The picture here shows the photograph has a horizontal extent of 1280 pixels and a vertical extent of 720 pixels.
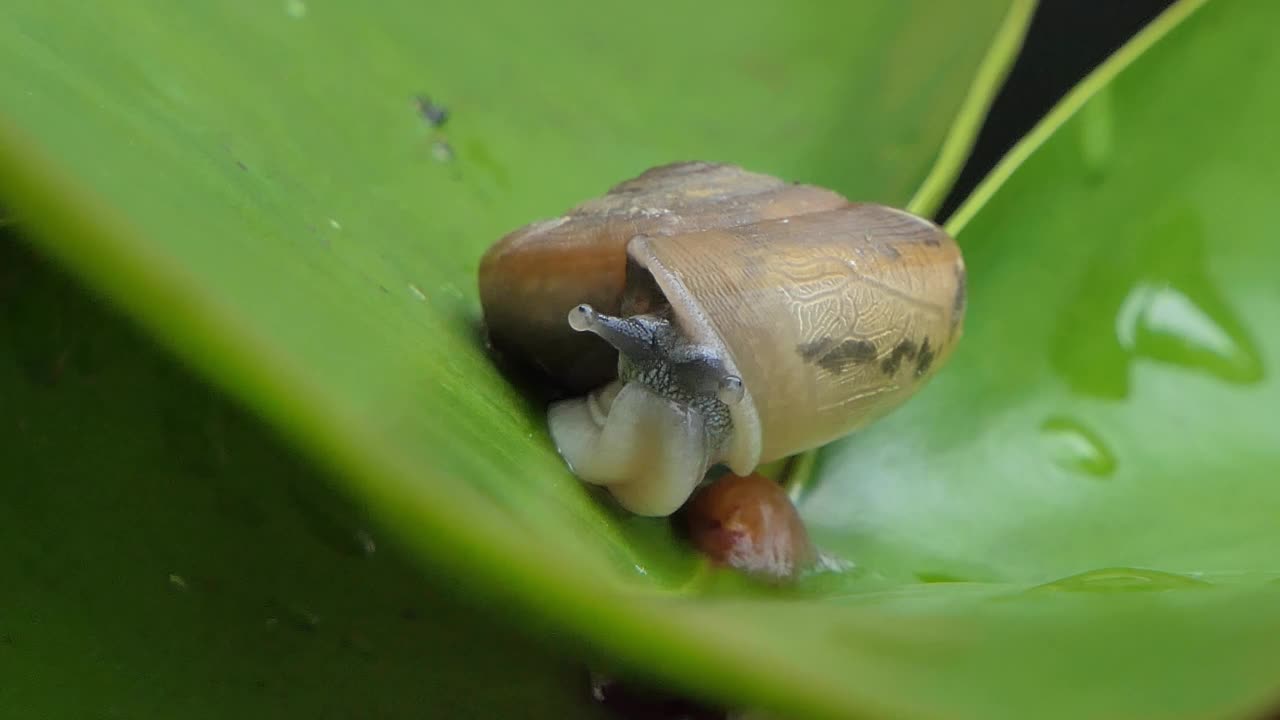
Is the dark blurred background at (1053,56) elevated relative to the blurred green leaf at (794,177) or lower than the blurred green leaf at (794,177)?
elevated

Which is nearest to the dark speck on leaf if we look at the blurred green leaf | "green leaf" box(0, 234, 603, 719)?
the blurred green leaf

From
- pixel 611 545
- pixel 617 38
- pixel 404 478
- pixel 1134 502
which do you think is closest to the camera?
pixel 404 478

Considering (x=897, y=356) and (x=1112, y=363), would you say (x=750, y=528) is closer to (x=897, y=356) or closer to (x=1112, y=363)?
(x=897, y=356)

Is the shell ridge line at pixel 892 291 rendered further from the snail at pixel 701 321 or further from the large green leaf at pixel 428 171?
the large green leaf at pixel 428 171

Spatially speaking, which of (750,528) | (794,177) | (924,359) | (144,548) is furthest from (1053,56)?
(144,548)

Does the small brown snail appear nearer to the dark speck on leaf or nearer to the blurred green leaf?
the blurred green leaf

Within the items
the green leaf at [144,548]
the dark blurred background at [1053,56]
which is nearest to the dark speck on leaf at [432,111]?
the green leaf at [144,548]

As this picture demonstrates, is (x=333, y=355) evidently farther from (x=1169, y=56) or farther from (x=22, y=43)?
(x=1169, y=56)

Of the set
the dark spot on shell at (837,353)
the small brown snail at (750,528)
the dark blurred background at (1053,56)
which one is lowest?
the small brown snail at (750,528)

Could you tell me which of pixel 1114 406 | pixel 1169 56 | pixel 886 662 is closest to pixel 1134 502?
pixel 1114 406
